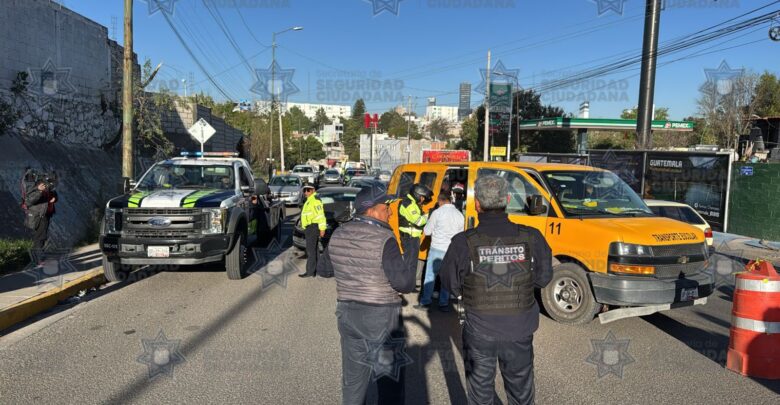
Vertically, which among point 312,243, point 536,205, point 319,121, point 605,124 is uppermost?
point 319,121

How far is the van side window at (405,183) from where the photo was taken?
8.78m

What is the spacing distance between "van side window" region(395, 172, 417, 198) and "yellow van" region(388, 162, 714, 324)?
157 centimetres

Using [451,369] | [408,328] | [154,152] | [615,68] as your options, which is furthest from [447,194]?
[615,68]

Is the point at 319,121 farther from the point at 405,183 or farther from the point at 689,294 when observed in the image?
the point at 689,294

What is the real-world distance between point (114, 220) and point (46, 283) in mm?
1249

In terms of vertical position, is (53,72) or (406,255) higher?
(53,72)

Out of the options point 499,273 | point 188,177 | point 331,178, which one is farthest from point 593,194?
point 331,178

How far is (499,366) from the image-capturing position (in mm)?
3209

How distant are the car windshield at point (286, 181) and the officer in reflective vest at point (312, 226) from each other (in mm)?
14596

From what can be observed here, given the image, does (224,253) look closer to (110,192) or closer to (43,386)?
(43,386)

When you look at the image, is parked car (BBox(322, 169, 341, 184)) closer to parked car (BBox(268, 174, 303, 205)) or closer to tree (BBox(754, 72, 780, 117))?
parked car (BBox(268, 174, 303, 205))

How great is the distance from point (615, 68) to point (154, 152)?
19.5 meters

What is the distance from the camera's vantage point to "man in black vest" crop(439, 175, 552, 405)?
3.19m

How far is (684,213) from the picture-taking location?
34.6 feet
